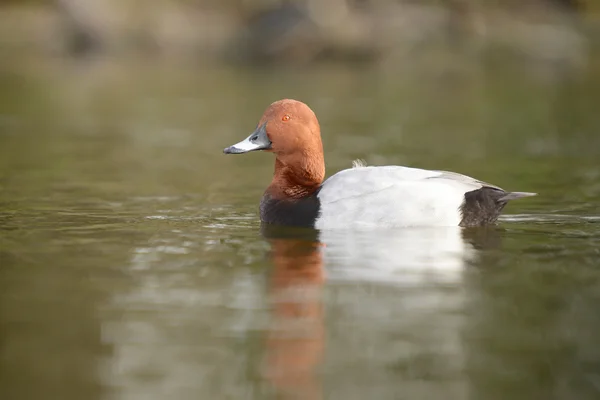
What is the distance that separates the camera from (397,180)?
23.8ft

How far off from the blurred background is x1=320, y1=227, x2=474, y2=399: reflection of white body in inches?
0.6

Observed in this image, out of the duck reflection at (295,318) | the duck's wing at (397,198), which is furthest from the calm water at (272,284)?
the duck's wing at (397,198)

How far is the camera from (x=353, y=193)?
724cm

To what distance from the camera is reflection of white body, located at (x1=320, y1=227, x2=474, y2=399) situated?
4.18 m

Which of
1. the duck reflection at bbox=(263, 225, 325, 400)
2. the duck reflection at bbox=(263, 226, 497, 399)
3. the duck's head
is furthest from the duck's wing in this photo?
the duck's head

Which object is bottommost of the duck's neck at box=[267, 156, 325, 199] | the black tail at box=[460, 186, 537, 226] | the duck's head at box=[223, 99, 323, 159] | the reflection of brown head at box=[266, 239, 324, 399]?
the reflection of brown head at box=[266, 239, 324, 399]

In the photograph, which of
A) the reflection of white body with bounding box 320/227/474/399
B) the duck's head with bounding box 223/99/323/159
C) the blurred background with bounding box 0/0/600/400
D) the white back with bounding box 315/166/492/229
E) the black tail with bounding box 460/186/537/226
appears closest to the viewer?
the reflection of white body with bounding box 320/227/474/399

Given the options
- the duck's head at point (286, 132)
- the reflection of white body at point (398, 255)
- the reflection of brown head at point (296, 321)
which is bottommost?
the reflection of brown head at point (296, 321)

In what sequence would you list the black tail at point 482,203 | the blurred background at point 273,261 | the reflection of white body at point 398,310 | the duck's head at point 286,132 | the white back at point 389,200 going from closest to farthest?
the reflection of white body at point 398,310
the blurred background at point 273,261
the white back at point 389,200
the black tail at point 482,203
the duck's head at point 286,132

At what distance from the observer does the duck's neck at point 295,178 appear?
7.72 meters

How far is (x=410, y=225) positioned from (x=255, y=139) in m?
1.23

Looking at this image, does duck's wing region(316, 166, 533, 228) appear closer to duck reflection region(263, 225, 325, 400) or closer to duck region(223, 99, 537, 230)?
duck region(223, 99, 537, 230)

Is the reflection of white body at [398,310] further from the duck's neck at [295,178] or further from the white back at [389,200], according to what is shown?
the duck's neck at [295,178]

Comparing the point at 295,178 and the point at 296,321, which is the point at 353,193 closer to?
the point at 295,178
